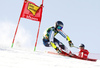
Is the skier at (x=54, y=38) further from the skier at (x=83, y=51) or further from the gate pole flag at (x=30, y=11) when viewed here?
the gate pole flag at (x=30, y=11)

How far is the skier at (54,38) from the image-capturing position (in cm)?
630

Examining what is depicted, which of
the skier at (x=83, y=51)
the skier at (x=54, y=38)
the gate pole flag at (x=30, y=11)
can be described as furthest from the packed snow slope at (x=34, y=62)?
the gate pole flag at (x=30, y=11)

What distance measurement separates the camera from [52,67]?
9.68 feet

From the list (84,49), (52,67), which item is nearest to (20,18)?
(84,49)

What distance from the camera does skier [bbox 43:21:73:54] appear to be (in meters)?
6.30

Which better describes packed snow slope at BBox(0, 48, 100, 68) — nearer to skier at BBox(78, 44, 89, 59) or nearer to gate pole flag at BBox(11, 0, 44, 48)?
skier at BBox(78, 44, 89, 59)

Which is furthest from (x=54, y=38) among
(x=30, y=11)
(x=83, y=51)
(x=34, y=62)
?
(x=34, y=62)

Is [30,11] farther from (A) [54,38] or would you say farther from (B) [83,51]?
(B) [83,51]

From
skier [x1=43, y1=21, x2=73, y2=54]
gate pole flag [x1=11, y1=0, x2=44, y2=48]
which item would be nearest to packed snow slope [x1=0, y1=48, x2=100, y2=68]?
skier [x1=43, y1=21, x2=73, y2=54]

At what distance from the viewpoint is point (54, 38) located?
688cm

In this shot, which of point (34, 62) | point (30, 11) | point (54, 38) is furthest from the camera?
point (30, 11)

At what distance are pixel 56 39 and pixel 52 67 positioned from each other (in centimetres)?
395

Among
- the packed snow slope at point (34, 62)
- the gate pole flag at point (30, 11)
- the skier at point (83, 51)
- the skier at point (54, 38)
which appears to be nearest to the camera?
the packed snow slope at point (34, 62)

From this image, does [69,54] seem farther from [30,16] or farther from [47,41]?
[30,16]
